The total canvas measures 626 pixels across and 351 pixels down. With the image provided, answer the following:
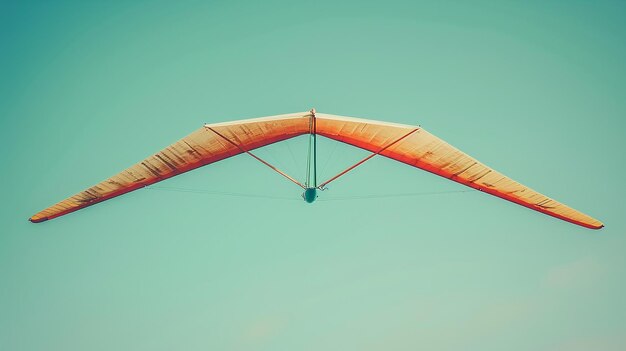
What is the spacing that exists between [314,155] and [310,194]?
4.54 ft

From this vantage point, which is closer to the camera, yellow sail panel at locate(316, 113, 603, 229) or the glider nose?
the glider nose

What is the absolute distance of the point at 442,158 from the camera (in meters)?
16.3

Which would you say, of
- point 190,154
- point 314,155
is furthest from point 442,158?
point 190,154

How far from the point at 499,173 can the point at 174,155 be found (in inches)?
470

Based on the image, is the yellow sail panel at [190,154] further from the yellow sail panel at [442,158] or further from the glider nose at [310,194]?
the glider nose at [310,194]

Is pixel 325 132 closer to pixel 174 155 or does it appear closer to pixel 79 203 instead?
pixel 174 155

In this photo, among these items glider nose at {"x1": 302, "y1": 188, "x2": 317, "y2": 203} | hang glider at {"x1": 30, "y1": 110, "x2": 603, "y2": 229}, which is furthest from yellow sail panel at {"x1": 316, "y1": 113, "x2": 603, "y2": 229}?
glider nose at {"x1": 302, "y1": 188, "x2": 317, "y2": 203}

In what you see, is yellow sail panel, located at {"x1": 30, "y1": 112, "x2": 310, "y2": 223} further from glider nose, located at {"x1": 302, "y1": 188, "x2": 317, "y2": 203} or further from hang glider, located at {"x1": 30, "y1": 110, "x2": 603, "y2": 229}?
glider nose, located at {"x1": 302, "y1": 188, "x2": 317, "y2": 203}

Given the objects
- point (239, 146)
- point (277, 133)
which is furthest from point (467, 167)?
point (239, 146)

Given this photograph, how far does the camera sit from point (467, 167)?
1614cm

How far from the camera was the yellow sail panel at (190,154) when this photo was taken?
15.1m

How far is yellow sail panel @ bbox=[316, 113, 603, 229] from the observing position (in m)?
15.1

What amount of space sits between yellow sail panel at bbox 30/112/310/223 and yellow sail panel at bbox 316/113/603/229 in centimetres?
169

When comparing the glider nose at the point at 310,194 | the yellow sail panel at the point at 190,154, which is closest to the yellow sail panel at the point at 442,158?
the yellow sail panel at the point at 190,154
